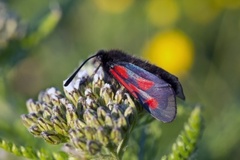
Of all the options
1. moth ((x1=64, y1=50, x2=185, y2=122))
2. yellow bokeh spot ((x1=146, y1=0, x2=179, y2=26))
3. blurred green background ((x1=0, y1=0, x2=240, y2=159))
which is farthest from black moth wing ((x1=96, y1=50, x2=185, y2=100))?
yellow bokeh spot ((x1=146, y1=0, x2=179, y2=26))

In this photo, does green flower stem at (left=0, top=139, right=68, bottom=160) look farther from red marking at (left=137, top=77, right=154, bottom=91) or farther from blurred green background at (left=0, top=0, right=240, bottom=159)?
blurred green background at (left=0, top=0, right=240, bottom=159)

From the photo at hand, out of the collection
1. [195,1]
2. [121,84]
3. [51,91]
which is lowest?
[121,84]

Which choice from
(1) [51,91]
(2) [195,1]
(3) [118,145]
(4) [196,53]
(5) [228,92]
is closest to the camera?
(3) [118,145]

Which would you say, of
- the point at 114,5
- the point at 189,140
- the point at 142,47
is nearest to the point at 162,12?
the point at 142,47

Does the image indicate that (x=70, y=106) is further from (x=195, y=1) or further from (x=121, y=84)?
(x=195, y=1)

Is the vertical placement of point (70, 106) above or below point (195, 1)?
below

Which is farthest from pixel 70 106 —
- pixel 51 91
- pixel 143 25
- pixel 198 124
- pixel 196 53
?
pixel 143 25

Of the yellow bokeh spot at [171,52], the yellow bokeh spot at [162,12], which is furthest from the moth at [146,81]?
the yellow bokeh spot at [162,12]
